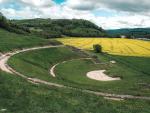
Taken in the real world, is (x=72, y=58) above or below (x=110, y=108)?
below

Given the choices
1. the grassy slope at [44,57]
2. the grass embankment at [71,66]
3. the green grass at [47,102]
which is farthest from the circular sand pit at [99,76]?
the green grass at [47,102]

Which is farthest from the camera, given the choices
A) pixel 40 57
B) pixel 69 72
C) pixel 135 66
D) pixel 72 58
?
pixel 72 58

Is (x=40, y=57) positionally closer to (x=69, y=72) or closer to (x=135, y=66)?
(x=69, y=72)

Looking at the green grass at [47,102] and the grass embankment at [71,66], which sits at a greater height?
the green grass at [47,102]

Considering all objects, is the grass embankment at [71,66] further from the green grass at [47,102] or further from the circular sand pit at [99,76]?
the green grass at [47,102]

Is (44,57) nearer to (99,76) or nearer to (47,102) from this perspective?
(99,76)

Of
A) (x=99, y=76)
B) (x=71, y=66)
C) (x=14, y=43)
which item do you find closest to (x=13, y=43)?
(x=14, y=43)

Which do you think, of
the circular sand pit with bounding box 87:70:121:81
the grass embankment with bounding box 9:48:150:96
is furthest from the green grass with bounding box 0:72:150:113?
the circular sand pit with bounding box 87:70:121:81

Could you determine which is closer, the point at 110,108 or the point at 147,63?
the point at 110,108

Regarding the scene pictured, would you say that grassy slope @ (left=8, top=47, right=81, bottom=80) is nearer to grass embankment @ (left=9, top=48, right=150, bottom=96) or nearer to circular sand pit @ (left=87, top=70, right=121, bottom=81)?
grass embankment @ (left=9, top=48, right=150, bottom=96)

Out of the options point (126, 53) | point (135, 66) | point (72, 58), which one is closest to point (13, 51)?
point (72, 58)

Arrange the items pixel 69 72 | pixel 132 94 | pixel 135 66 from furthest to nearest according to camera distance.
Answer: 1. pixel 135 66
2. pixel 69 72
3. pixel 132 94
